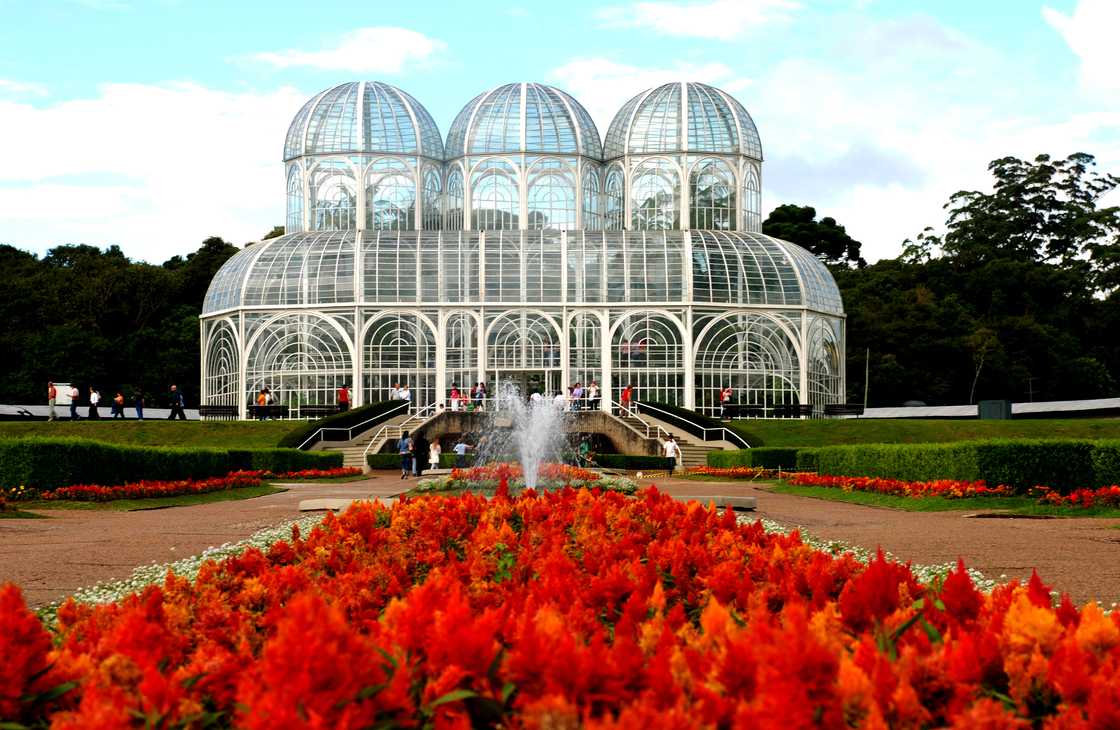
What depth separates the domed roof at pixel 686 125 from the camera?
5262 cm

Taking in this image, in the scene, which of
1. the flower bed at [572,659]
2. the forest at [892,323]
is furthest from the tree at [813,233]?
the flower bed at [572,659]

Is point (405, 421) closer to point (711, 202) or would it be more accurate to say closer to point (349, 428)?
point (349, 428)

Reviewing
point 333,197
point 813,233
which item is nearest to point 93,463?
point 333,197

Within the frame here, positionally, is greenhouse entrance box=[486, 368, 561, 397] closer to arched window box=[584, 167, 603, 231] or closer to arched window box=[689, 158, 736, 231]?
arched window box=[584, 167, 603, 231]

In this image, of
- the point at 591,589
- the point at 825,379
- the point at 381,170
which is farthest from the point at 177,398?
the point at 591,589

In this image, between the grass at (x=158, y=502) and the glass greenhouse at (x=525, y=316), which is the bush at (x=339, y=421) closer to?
the glass greenhouse at (x=525, y=316)

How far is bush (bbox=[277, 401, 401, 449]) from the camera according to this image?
3609cm

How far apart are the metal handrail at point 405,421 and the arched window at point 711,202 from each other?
13546 mm

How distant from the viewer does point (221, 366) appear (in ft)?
162

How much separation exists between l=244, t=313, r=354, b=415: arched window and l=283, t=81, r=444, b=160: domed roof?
888 cm

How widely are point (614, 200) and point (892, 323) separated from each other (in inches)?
566

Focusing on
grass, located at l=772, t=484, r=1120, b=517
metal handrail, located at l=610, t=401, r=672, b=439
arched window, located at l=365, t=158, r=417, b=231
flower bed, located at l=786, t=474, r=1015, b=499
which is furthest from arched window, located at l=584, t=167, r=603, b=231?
grass, located at l=772, t=484, r=1120, b=517

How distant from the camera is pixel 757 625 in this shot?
336cm

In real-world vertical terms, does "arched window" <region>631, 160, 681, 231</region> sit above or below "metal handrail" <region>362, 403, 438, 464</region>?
above
